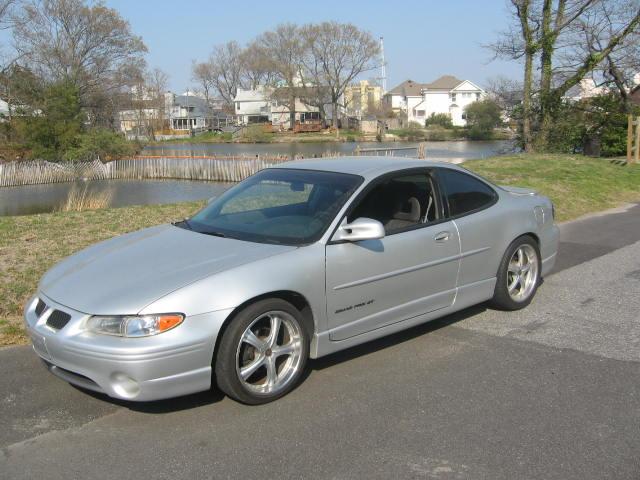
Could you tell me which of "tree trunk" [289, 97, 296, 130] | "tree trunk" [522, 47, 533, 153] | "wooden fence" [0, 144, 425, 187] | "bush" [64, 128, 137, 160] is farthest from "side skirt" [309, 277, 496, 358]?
"tree trunk" [289, 97, 296, 130]

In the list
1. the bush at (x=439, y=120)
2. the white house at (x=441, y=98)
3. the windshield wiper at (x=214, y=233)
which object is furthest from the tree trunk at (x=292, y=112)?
the windshield wiper at (x=214, y=233)

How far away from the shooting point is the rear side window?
18.3 feet

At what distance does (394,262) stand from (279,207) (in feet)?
3.71

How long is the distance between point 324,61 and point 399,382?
8818cm

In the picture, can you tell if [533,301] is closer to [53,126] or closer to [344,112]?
[53,126]

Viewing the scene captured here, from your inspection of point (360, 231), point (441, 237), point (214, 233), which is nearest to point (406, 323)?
point (441, 237)

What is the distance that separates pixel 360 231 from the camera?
14.9 feet

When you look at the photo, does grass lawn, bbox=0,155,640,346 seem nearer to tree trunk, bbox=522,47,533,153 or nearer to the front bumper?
the front bumper

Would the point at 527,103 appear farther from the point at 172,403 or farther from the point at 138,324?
the point at 138,324

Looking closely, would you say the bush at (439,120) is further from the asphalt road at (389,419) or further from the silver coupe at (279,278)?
the asphalt road at (389,419)

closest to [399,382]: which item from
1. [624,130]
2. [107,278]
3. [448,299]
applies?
[448,299]

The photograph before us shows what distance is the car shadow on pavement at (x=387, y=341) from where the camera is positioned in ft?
16.3

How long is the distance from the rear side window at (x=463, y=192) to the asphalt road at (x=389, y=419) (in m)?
1.09

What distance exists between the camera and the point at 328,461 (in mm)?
3480
